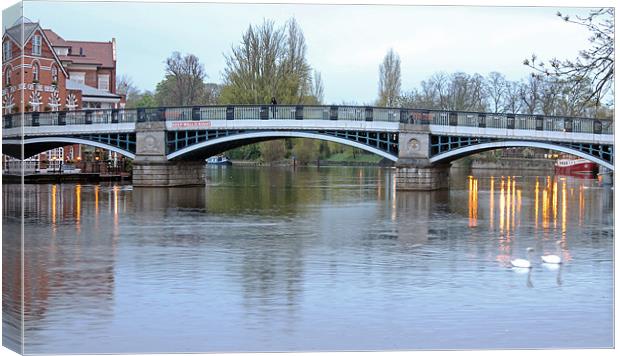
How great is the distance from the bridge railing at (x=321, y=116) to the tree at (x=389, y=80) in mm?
19476

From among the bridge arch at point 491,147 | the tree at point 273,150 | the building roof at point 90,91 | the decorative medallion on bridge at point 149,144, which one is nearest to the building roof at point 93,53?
the building roof at point 90,91

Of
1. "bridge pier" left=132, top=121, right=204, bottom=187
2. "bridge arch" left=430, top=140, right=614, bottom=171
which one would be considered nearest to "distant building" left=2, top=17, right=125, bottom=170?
"bridge pier" left=132, top=121, right=204, bottom=187

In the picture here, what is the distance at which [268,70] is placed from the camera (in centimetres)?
5766

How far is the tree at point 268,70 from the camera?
53.9 meters

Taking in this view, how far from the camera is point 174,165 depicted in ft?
169

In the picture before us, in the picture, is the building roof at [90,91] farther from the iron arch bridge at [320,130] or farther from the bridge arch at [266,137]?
the bridge arch at [266,137]

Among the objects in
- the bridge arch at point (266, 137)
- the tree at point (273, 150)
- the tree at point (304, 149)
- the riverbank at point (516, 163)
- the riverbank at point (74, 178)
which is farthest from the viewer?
the tree at point (304, 149)

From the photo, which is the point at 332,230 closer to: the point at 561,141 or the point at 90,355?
the point at 90,355

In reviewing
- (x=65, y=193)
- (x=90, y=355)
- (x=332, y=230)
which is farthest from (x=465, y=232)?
(x=65, y=193)

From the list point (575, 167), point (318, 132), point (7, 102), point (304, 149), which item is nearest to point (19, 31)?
point (7, 102)

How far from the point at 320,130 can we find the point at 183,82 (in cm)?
2389

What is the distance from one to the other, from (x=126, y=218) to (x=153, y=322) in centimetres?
1927

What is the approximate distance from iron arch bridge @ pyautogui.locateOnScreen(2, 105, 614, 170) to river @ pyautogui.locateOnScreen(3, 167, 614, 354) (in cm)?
1035

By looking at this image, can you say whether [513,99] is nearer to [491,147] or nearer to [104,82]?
[491,147]
